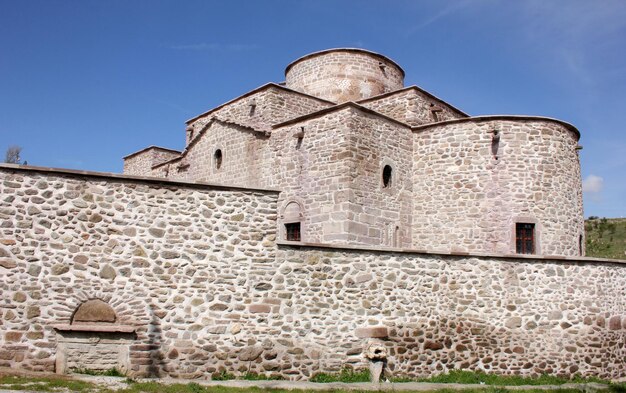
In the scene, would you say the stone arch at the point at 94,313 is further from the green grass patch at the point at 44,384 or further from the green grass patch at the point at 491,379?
the green grass patch at the point at 491,379

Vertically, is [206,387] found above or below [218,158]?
below

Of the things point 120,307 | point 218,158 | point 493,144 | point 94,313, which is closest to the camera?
point 94,313

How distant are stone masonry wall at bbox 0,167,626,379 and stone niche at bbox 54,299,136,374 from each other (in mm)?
139

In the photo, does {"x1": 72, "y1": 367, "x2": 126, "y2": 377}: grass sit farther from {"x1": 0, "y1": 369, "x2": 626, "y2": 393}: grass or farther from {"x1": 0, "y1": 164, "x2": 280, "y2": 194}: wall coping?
{"x1": 0, "y1": 164, "x2": 280, "y2": 194}: wall coping

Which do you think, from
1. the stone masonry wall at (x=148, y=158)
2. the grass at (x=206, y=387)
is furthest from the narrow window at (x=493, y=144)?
the stone masonry wall at (x=148, y=158)

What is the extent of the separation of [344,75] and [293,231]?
26.8 ft

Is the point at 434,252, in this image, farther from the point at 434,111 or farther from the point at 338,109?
the point at 434,111

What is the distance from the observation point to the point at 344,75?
2238 cm

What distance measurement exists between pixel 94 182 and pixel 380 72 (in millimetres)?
15662

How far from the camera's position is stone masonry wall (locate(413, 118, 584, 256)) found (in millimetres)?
16344

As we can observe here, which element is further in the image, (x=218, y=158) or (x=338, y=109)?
(x=218, y=158)

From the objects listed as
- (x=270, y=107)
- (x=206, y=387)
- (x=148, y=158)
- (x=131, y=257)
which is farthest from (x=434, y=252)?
(x=148, y=158)

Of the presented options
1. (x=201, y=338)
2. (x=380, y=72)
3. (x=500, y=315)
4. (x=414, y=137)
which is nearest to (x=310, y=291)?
(x=201, y=338)

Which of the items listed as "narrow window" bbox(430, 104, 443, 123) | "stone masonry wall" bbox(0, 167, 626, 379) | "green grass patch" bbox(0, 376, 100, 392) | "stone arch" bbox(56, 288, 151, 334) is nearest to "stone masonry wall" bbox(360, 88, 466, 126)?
"narrow window" bbox(430, 104, 443, 123)
